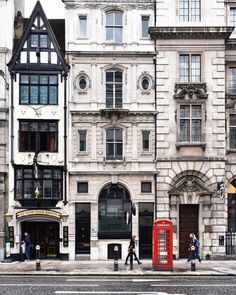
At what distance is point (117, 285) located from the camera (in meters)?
24.7

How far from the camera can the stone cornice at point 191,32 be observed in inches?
1464

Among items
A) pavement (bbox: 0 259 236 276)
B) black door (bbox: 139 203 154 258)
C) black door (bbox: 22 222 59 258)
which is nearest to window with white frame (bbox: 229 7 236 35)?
black door (bbox: 139 203 154 258)

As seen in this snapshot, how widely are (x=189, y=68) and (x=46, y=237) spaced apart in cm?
1333

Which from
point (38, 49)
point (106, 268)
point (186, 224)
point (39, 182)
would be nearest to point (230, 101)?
point (186, 224)

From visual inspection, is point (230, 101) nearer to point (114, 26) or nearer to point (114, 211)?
point (114, 26)

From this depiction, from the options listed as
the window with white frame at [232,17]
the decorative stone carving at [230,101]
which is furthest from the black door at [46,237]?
the window with white frame at [232,17]

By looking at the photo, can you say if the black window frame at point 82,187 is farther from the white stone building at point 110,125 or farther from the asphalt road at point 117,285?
the asphalt road at point 117,285

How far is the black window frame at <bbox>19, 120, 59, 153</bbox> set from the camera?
37.0 meters

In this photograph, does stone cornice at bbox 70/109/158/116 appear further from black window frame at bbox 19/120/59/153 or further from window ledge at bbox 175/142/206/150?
window ledge at bbox 175/142/206/150

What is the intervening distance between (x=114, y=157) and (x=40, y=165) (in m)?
4.46

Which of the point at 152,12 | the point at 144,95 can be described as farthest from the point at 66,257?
the point at 152,12

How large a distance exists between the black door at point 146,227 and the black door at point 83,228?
3154mm

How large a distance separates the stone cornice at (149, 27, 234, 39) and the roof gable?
19.2ft

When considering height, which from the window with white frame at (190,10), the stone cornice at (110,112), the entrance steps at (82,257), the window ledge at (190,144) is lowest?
the entrance steps at (82,257)
